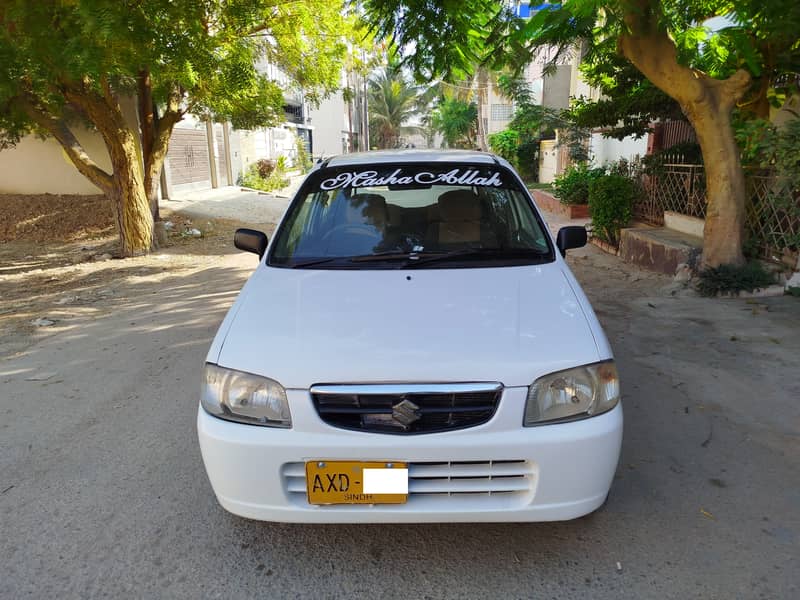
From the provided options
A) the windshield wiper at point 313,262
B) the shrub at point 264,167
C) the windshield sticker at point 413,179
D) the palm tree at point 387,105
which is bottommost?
the windshield wiper at point 313,262

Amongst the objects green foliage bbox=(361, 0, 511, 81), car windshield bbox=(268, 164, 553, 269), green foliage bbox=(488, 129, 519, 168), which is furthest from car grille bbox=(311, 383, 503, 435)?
green foliage bbox=(488, 129, 519, 168)

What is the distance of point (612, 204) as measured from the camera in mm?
10062

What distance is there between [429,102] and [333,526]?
169ft

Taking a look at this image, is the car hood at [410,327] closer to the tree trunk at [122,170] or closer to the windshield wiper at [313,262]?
the windshield wiper at [313,262]

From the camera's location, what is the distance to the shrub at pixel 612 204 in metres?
10.0

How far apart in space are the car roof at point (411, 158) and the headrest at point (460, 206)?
1.04 ft

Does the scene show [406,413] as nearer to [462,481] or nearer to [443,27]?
[462,481]

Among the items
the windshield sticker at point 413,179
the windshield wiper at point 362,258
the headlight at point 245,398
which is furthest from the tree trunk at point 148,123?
the headlight at point 245,398

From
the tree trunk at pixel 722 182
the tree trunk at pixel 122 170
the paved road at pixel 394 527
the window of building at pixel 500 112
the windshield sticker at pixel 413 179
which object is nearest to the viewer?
the paved road at pixel 394 527

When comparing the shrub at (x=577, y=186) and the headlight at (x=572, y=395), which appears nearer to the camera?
the headlight at (x=572, y=395)

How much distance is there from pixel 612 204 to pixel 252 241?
7.81 m

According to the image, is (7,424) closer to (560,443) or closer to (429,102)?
(560,443)

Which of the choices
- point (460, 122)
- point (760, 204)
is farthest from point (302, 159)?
point (760, 204)

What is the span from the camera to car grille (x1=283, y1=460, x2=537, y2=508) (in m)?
2.29
